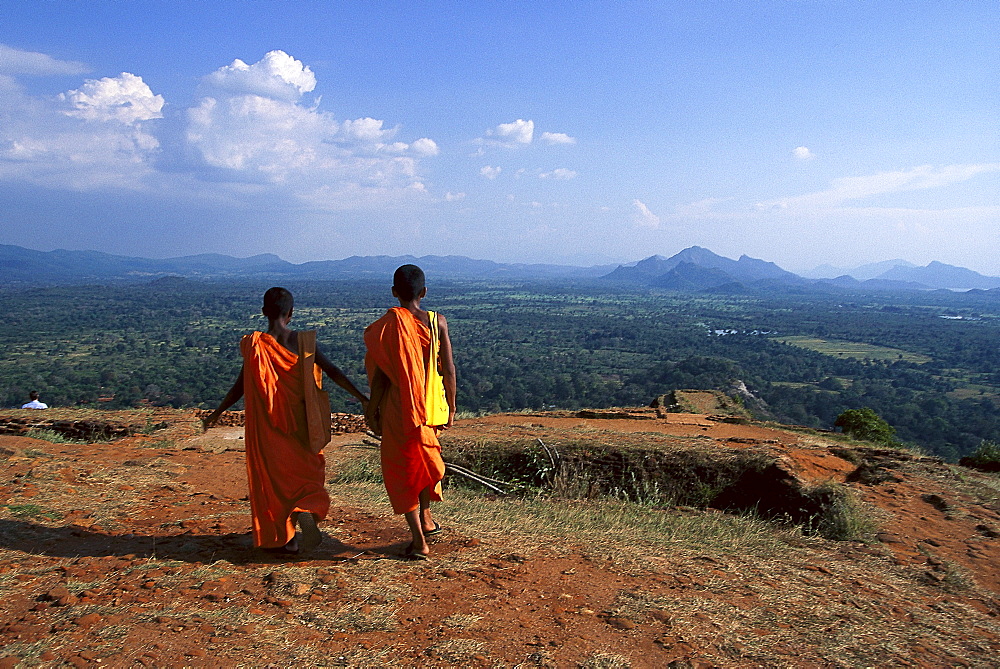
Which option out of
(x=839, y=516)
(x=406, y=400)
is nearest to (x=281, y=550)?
(x=406, y=400)

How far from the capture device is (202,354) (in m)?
45.6

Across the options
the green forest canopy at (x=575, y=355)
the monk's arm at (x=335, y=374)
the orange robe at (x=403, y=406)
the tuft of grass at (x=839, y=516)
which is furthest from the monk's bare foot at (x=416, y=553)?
the green forest canopy at (x=575, y=355)

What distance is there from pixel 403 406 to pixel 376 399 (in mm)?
225

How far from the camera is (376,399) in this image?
13.1 feet

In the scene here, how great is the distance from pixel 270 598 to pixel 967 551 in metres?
5.20

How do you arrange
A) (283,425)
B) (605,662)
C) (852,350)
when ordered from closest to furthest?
(605,662)
(283,425)
(852,350)

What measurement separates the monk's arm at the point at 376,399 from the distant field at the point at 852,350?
6073 centimetres

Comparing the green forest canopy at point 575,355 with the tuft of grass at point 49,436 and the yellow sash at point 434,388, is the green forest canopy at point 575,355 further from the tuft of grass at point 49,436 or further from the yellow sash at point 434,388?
the yellow sash at point 434,388

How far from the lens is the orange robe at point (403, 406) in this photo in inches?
152

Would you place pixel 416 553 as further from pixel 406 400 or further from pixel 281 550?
pixel 406 400

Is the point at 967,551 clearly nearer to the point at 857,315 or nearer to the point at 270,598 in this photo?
the point at 270,598

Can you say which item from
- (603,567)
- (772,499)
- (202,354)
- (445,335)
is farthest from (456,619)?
(202,354)

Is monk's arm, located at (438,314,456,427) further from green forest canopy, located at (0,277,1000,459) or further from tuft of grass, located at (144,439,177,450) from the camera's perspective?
green forest canopy, located at (0,277,1000,459)

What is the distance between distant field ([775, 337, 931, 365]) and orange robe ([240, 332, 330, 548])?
61.0 meters
